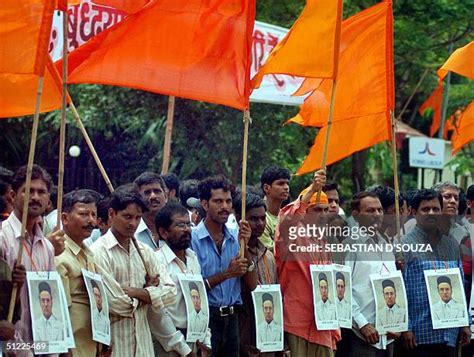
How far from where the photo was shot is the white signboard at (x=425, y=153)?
64.1ft

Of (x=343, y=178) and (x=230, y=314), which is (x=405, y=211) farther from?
(x=343, y=178)

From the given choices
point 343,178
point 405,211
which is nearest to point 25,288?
point 405,211

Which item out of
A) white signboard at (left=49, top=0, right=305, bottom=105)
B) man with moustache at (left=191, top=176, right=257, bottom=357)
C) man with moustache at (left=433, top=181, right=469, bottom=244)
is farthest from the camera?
white signboard at (left=49, top=0, right=305, bottom=105)

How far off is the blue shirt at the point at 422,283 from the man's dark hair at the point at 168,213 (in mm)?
2341

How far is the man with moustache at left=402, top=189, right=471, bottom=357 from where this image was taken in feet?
34.4

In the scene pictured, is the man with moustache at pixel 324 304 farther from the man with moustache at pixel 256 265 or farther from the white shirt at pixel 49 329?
the white shirt at pixel 49 329

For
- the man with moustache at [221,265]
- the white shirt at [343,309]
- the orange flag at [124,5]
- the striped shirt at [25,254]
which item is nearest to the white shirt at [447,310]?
the white shirt at [343,309]

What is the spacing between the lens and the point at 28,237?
311 inches

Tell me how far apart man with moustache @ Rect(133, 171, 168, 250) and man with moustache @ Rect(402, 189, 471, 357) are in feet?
7.03

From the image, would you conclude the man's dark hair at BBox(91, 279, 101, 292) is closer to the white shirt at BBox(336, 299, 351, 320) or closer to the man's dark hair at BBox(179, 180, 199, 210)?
the white shirt at BBox(336, 299, 351, 320)

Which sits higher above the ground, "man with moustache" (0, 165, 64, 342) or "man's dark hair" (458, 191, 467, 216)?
"man's dark hair" (458, 191, 467, 216)

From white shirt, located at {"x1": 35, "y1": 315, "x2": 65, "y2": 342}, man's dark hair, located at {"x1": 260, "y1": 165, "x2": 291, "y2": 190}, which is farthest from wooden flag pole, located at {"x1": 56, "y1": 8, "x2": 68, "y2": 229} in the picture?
man's dark hair, located at {"x1": 260, "y1": 165, "x2": 291, "y2": 190}

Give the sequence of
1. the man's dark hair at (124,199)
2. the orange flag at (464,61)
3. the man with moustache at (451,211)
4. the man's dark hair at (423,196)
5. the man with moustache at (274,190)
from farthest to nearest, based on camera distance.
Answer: the orange flag at (464,61) < the man with moustache at (451,211) < the man's dark hair at (423,196) < the man with moustache at (274,190) < the man's dark hair at (124,199)

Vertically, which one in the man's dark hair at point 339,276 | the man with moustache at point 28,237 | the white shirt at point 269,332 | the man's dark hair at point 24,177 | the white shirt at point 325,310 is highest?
the man's dark hair at point 24,177
